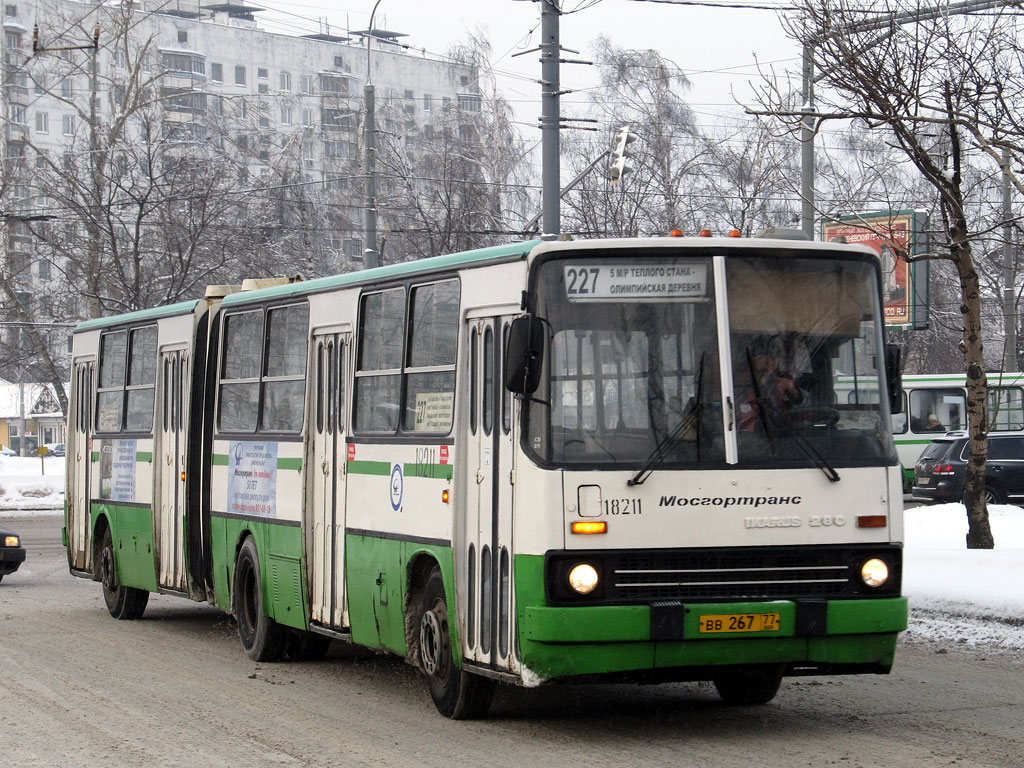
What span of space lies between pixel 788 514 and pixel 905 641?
5206 mm

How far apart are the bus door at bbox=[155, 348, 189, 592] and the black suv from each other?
65.4ft

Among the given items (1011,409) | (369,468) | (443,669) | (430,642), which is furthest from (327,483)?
(1011,409)

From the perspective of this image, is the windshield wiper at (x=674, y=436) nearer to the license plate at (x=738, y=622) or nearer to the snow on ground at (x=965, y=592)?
the license plate at (x=738, y=622)

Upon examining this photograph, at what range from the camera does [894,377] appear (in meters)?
9.20

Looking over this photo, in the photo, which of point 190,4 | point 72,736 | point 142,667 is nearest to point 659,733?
point 72,736

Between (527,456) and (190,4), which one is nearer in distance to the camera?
A: (527,456)

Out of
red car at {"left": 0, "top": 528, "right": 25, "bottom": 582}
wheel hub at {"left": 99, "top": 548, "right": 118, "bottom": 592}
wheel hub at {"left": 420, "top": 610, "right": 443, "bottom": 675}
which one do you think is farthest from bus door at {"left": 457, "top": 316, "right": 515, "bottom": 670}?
red car at {"left": 0, "top": 528, "right": 25, "bottom": 582}

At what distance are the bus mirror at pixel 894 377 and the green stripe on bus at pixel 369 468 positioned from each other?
3.10 metres

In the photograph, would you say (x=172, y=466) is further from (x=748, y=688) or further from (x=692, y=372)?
(x=692, y=372)

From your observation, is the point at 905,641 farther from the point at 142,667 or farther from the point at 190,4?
the point at 190,4

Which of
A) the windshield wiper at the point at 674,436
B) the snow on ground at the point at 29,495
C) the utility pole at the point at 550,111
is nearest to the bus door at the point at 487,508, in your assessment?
the windshield wiper at the point at 674,436

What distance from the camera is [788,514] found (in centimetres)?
866

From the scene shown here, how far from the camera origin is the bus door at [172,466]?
14547 millimetres

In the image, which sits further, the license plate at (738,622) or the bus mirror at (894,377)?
the bus mirror at (894,377)
